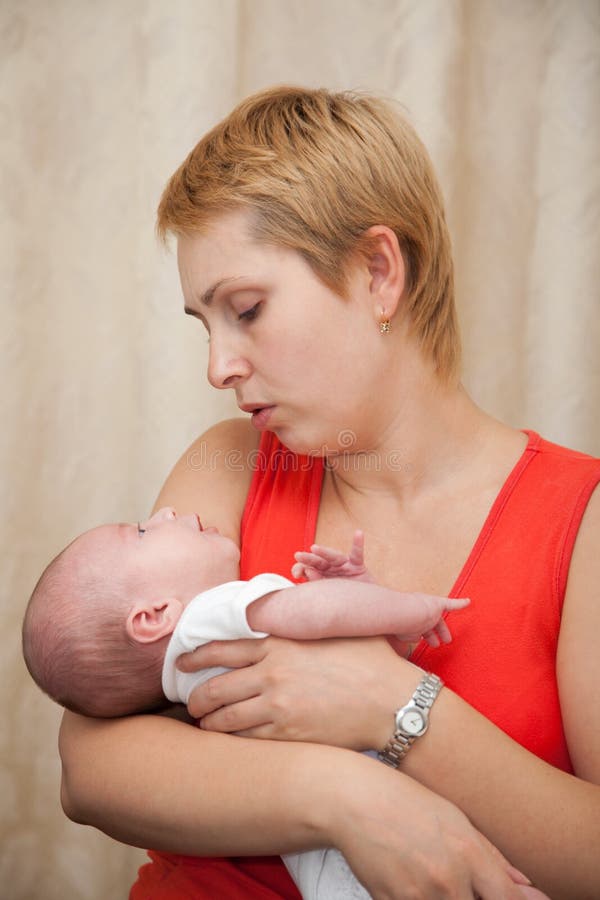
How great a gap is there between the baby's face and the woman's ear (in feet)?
1.44

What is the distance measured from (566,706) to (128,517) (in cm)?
119

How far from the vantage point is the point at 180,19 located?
190 cm

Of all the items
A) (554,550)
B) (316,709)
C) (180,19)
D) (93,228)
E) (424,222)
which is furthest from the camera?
(93,228)

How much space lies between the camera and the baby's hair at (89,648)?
1.26 metres

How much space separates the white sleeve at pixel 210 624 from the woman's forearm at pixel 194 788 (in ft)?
0.20

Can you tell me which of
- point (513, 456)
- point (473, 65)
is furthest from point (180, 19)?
point (513, 456)

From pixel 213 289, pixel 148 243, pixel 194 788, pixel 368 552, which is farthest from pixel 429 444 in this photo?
pixel 148 243

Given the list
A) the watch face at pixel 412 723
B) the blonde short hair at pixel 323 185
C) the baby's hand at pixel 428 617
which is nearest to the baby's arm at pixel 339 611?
the baby's hand at pixel 428 617

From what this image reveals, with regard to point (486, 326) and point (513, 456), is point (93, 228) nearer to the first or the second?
point (486, 326)

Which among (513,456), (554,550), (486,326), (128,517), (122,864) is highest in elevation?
(486,326)

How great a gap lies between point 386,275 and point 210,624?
0.60 metres

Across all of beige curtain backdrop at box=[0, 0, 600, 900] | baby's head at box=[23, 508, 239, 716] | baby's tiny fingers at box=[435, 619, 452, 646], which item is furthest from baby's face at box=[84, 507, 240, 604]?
beige curtain backdrop at box=[0, 0, 600, 900]

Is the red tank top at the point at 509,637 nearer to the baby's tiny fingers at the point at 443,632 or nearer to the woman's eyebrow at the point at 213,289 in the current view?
the baby's tiny fingers at the point at 443,632

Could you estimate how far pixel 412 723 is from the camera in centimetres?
114
